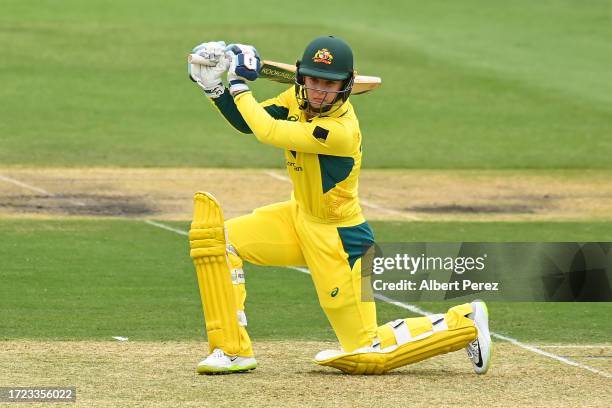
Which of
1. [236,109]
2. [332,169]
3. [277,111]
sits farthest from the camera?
[277,111]

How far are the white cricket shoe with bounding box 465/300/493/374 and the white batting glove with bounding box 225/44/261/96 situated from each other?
198cm

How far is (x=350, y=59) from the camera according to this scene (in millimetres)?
8648

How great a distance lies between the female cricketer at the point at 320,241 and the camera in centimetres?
854

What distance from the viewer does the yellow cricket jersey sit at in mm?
8398

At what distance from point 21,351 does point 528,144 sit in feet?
44.4

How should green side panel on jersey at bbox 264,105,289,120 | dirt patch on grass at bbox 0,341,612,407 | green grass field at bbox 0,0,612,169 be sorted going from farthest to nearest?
green grass field at bbox 0,0,612,169
green side panel on jersey at bbox 264,105,289,120
dirt patch on grass at bbox 0,341,612,407

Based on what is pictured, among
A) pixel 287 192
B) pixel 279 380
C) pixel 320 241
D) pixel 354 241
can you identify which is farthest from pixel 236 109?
pixel 287 192

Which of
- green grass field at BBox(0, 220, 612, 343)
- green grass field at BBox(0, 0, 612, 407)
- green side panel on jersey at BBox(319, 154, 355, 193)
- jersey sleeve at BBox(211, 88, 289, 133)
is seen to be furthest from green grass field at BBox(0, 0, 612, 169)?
green side panel on jersey at BBox(319, 154, 355, 193)

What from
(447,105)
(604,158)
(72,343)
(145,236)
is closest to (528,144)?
(604,158)

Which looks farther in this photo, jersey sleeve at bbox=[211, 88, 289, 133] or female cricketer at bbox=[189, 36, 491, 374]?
jersey sleeve at bbox=[211, 88, 289, 133]

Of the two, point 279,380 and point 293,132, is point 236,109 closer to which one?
point 293,132

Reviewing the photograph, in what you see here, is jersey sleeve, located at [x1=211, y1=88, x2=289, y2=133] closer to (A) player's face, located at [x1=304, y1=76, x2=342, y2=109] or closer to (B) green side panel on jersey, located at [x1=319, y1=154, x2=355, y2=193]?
(A) player's face, located at [x1=304, y1=76, x2=342, y2=109]

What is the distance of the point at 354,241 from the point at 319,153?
603 mm

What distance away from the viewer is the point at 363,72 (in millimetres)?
25250
